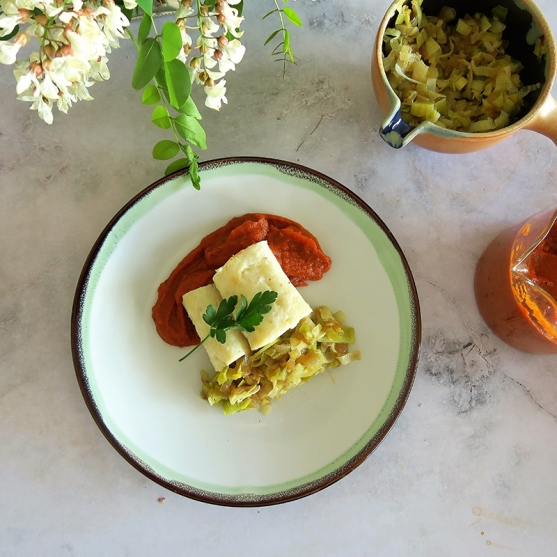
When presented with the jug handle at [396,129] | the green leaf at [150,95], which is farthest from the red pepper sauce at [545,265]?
the green leaf at [150,95]

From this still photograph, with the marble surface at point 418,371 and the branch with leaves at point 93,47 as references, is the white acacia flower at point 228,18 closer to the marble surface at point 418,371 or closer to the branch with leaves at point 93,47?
the branch with leaves at point 93,47

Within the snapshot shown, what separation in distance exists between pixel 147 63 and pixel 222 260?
68 centimetres

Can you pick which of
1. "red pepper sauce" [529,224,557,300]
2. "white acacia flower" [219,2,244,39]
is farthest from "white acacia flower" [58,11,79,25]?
"red pepper sauce" [529,224,557,300]

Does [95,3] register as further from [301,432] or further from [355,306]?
[301,432]

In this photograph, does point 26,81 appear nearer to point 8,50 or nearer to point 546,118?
point 8,50

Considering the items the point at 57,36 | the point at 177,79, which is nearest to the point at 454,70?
the point at 177,79

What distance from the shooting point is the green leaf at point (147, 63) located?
1011 millimetres

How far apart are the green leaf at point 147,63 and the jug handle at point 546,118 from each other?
972mm

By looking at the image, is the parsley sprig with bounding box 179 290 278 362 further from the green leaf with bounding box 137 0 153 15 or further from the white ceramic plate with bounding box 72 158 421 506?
the green leaf with bounding box 137 0 153 15

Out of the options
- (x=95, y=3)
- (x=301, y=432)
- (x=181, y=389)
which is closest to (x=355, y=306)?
(x=301, y=432)

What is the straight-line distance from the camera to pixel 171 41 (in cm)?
94

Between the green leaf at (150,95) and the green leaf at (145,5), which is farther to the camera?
the green leaf at (150,95)

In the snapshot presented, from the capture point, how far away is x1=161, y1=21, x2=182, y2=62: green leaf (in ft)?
3.09

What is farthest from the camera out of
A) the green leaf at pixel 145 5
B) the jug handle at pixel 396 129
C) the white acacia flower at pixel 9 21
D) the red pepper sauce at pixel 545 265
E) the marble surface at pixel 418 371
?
the marble surface at pixel 418 371
